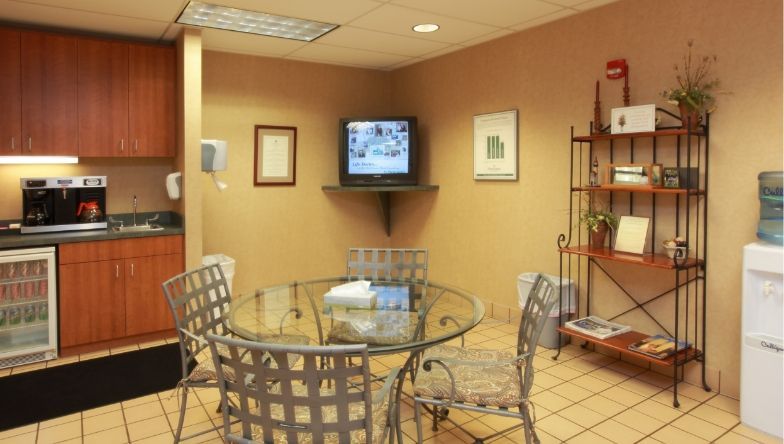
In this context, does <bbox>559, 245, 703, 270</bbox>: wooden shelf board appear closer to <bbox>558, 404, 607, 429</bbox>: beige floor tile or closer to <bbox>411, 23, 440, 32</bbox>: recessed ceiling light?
<bbox>558, 404, 607, 429</bbox>: beige floor tile

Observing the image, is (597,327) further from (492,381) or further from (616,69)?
(616,69)

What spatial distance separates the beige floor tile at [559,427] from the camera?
2.84 metres

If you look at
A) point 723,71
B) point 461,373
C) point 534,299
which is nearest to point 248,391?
point 461,373

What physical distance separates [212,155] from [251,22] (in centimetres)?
113

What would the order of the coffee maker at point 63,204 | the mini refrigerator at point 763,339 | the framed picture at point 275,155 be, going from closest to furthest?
the mini refrigerator at point 763,339
the coffee maker at point 63,204
the framed picture at point 275,155

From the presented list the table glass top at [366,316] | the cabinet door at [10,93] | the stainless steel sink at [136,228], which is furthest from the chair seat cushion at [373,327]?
the cabinet door at [10,93]

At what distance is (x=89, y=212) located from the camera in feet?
13.9

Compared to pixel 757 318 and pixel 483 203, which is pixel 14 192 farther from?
pixel 757 318

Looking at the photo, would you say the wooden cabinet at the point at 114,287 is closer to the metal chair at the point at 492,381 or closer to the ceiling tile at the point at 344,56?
the ceiling tile at the point at 344,56

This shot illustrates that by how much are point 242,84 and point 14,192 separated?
6.98ft

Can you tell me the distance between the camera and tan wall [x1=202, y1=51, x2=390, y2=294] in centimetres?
511

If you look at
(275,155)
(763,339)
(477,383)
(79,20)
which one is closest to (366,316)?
(477,383)

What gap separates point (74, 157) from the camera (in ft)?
14.1

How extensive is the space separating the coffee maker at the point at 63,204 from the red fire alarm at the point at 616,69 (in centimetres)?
394
